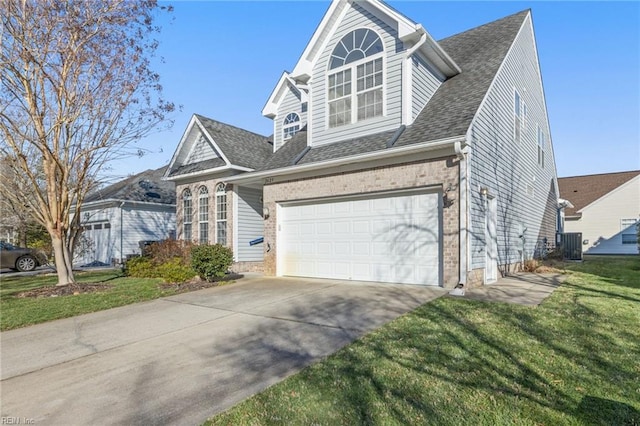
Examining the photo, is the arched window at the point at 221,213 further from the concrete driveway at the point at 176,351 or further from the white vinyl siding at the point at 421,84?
the white vinyl siding at the point at 421,84

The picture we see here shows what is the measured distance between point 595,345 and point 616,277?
7535 mm

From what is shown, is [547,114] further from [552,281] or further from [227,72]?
[227,72]

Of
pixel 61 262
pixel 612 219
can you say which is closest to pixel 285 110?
pixel 61 262

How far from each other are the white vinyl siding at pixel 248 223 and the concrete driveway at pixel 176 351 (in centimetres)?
577

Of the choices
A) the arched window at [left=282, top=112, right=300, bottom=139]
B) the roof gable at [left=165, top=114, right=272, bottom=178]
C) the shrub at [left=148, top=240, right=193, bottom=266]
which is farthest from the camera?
the arched window at [left=282, top=112, right=300, bottom=139]

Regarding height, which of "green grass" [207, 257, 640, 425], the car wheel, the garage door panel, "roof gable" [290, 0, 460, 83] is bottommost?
the car wheel

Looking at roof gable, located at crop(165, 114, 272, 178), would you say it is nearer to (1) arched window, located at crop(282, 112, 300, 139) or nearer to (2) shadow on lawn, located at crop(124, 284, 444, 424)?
(1) arched window, located at crop(282, 112, 300, 139)

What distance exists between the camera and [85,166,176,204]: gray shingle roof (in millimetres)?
20422

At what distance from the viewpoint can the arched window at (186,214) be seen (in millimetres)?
15968

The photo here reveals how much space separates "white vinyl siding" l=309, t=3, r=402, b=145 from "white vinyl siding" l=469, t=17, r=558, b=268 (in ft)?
7.41

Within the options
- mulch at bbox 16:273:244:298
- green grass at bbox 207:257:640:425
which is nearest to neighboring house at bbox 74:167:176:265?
mulch at bbox 16:273:244:298

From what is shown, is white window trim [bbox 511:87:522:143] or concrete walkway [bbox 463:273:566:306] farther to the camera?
white window trim [bbox 511:87:522:143]

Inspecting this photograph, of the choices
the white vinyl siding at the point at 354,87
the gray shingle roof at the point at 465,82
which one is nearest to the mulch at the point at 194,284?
the white vinyl siding at the point at 354,87

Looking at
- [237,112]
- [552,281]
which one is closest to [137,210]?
[237,112]
